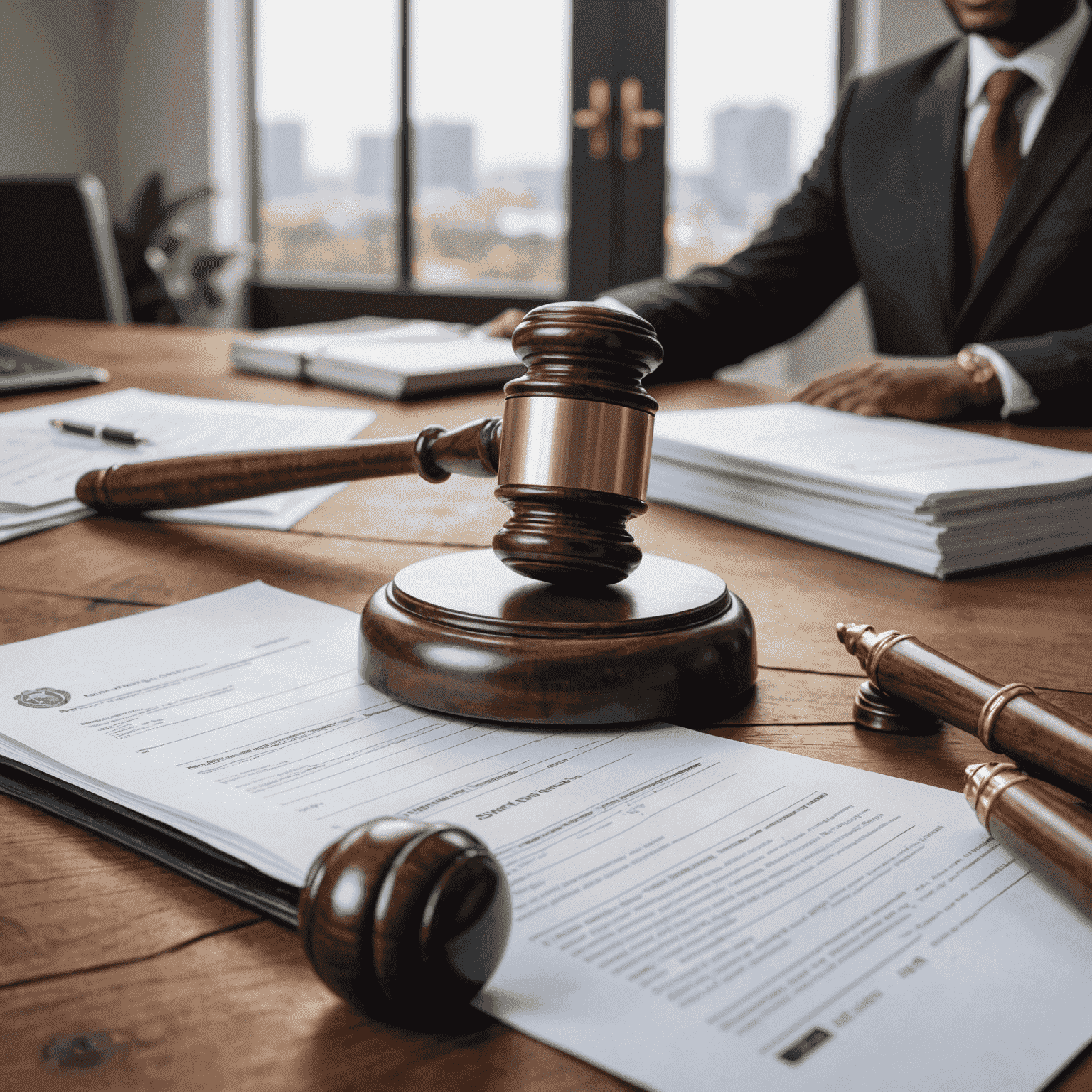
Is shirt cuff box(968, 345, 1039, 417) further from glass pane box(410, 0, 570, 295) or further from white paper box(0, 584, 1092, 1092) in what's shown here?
glass pane box(410, 0, 570, 295)

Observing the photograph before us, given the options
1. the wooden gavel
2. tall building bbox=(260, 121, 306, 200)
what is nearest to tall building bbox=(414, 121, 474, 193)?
tall building bbox=(260, 121, 306, 200)

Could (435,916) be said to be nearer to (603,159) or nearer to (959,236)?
(959,236)

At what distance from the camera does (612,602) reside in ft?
1.86

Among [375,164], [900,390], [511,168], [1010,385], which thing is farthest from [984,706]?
[375,164]

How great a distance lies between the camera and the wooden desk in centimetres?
32

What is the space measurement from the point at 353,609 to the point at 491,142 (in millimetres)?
Answer: 4168

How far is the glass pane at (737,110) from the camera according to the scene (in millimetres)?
3926

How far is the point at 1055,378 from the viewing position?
1414 mm

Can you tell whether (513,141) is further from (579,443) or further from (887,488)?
(579,443)

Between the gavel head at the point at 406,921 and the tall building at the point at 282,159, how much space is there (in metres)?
5.17

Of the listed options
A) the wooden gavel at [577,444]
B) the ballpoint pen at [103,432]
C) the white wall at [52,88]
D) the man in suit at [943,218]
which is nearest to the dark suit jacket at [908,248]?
the man in suit at [943,218]

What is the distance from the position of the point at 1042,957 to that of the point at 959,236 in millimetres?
1861

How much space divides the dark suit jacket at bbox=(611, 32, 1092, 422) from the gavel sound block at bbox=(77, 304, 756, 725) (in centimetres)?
113

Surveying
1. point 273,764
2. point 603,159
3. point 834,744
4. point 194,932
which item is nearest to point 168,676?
point 273,764
